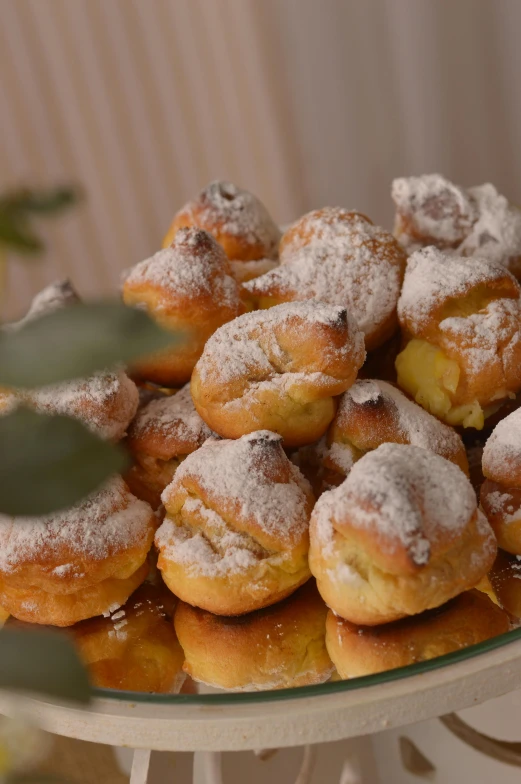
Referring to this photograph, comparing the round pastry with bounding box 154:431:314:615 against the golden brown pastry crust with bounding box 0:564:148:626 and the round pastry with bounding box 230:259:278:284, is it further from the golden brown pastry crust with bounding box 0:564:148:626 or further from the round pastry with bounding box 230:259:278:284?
the round pastry with bounding box 230:259:278:284

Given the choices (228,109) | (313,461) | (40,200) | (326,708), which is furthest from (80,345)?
(228,109)

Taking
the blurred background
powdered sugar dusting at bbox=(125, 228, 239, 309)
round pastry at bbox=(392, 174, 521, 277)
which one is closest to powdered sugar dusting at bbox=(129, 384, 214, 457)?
powdered sugar dusting at bbox=(125, 228, 239, 309)

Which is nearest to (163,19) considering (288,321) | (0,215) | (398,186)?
(398,186)

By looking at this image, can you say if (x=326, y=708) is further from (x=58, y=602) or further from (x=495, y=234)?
(x=495, y=234)

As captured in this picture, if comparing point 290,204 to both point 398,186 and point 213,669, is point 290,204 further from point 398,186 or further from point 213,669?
point 213,669

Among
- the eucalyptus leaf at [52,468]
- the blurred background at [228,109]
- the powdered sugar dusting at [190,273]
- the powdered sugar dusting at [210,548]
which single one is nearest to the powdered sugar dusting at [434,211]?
the powdered sugar dusting at [190,273]

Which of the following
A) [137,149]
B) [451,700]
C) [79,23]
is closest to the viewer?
[451,700]

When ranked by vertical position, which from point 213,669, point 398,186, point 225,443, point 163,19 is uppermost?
point 163,19
